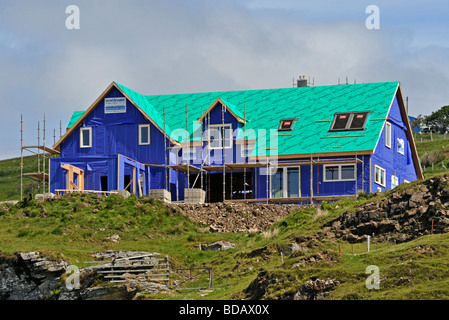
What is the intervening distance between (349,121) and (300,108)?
4923 mm

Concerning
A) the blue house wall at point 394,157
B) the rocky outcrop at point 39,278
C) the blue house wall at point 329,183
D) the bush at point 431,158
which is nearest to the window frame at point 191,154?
the blue house wall at point 329,183

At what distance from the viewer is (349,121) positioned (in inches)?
2982

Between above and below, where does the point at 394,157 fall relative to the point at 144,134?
below

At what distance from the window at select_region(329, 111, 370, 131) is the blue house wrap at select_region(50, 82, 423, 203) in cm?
7

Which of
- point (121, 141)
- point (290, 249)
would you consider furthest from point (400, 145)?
point (290, 249)

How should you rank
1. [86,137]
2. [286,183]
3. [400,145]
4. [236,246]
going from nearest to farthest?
[236,246]
[286,183]
[86,137]
[400,145]

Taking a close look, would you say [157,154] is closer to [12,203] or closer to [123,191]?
[123,191]

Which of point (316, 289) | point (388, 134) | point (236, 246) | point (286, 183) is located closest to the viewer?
point (316, 289)

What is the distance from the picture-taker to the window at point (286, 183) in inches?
2899

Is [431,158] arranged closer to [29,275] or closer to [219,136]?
[219,136]

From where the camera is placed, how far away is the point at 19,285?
54.3 meters

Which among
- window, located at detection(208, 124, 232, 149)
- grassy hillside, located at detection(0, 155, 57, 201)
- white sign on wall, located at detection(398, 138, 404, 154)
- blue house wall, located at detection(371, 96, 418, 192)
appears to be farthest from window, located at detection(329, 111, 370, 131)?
Answer: grassy hillside, located at detection(0, 155, 57, 201)

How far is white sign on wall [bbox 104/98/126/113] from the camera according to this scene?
254ft
